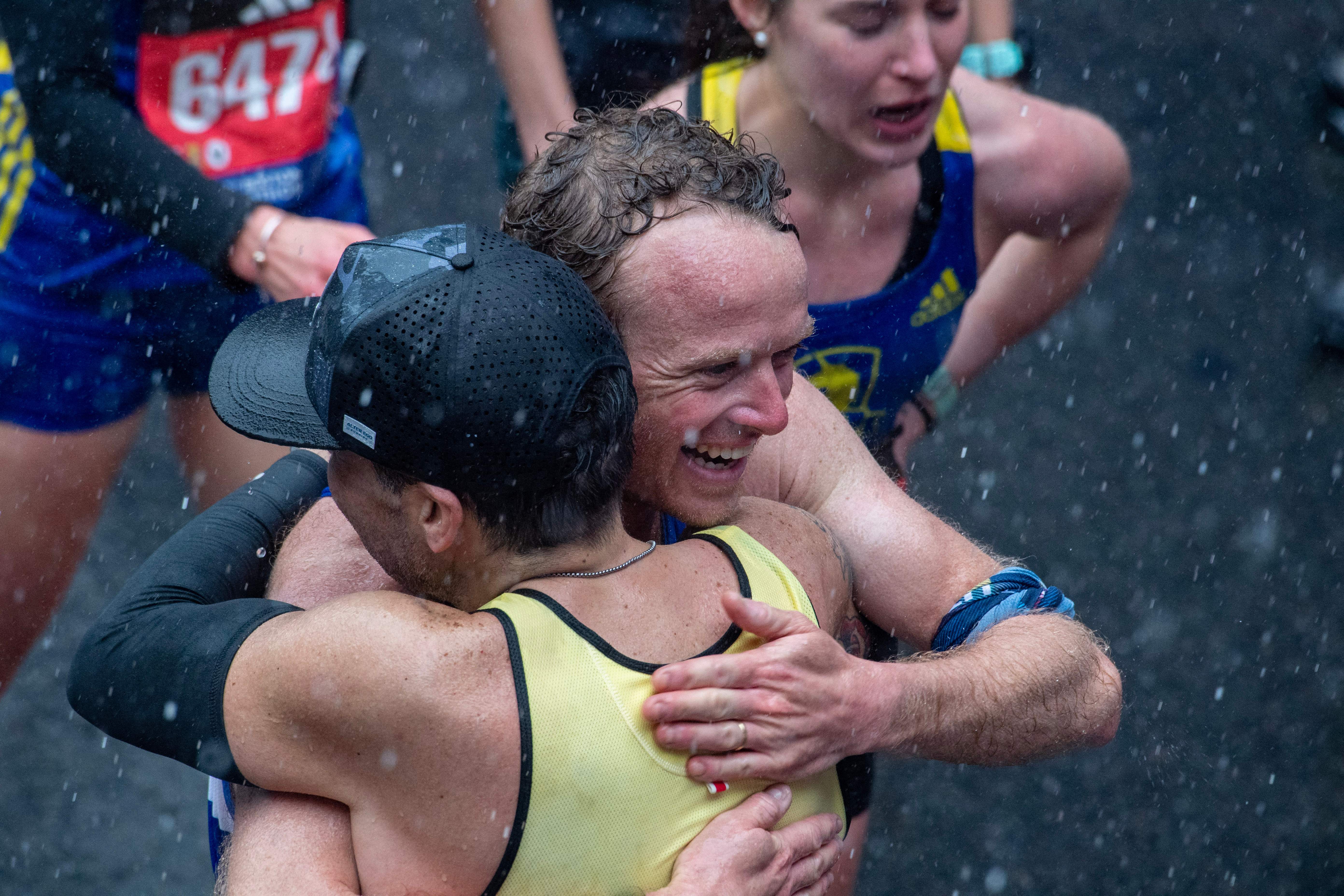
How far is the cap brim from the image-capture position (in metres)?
1.85

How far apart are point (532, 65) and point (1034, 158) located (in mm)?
1284

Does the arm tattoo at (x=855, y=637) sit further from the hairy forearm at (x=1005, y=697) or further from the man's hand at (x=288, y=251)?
the man's hand at (x=288, y=251)

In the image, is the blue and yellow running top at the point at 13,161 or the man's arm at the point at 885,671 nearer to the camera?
the man's arm at the point at 885,671

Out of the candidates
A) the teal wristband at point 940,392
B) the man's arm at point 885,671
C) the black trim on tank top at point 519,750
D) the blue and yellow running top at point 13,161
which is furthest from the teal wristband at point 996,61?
the black trim on tank top at point 519,750

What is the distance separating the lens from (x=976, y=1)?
4.05m

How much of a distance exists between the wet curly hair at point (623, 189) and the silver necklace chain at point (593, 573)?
444 mm

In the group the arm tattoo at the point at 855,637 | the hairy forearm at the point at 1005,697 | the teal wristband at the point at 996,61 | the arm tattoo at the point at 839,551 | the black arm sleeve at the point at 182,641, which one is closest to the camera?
the black arm sleeve at the point at 182,641

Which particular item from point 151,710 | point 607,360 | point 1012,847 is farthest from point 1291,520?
point 151,710

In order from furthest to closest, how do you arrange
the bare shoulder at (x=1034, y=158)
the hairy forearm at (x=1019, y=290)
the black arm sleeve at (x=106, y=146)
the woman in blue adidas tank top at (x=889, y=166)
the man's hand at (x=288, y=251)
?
the hairy forearm at (x=1019, y=290) < the bare shoulder at (x=1034, y=158) < the woman in blue adidas tank top at (x=889, y=166) < the black arm sleeve at (x=106, y=146) < the man's hand at (x=288, y=251)

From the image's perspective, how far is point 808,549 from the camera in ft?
6.98

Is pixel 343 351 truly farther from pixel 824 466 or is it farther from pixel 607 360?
pixel 824 466

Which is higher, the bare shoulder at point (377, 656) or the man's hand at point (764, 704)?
the bare shoulder at point (377, 656)

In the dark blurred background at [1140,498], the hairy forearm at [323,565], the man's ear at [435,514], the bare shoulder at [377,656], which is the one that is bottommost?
the dark blurred background at [1140,498]

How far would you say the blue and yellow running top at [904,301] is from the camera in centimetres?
318
